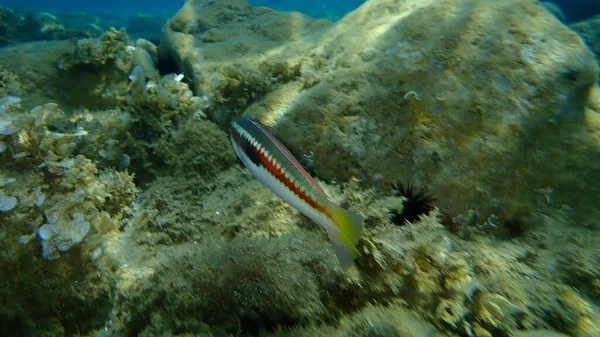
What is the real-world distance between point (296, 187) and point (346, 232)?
388 mm

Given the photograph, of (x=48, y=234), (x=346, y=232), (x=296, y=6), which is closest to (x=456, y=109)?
(x=346, y=232)

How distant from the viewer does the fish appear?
1.67 metres

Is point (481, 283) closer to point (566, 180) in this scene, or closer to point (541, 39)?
point (566, 180)

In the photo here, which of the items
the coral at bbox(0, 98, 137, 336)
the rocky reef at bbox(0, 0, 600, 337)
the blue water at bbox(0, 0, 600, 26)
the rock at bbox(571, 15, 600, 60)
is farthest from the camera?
the blue water at bbox(0, 0, 600, 26)

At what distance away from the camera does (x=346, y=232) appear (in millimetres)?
1673

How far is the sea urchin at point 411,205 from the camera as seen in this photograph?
8.55ft

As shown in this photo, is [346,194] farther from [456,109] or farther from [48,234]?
[48,234]

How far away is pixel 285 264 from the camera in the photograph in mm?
2105

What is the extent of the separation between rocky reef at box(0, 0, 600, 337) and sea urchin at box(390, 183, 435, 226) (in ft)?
0.12

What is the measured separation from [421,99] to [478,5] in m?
1.53

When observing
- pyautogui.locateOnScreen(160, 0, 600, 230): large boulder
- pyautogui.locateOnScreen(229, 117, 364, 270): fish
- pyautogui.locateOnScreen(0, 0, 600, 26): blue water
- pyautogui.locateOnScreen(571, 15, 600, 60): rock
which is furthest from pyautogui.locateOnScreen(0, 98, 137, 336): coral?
pyautogui.locateOnScreen(0, 0, 600, 26): blue water

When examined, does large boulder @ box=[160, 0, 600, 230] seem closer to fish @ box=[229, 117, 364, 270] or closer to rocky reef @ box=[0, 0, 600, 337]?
rocky reef @ box=[0, 0, 600, 337]

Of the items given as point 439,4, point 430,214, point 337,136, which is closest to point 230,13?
point 439,4

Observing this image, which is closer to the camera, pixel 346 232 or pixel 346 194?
pixel 346 232
